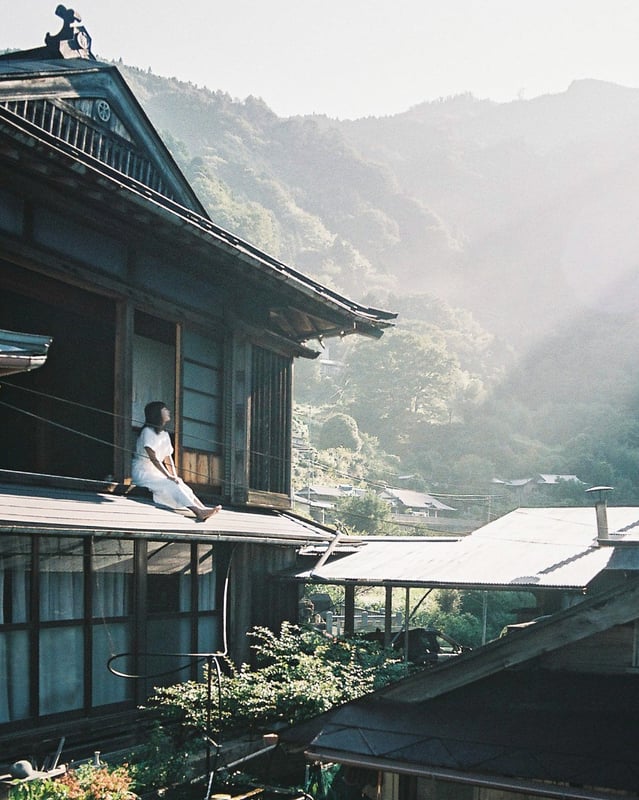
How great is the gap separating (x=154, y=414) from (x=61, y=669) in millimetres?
3374

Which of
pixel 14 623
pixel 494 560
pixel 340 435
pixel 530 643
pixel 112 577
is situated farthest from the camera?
pixel 340 435

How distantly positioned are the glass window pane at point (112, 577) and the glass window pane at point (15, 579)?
109 cm

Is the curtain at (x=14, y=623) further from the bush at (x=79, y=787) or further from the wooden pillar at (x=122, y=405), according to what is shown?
the wooden pillar at (x=122, y=405)

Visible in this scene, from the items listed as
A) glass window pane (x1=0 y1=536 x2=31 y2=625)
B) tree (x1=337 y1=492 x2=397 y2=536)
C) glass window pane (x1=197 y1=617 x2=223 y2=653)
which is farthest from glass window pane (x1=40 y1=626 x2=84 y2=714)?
tree (x1=337 y1=492 x2=397 y2=536)

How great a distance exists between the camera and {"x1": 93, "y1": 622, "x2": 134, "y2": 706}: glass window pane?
11.7 meters

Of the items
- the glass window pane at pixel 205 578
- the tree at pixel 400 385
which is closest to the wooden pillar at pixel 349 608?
the glass window pane at pixel 205 578

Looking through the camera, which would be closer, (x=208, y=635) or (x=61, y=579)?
(x=61, y=579)

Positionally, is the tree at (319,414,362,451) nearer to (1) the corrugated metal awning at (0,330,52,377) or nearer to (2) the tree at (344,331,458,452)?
(2) the tree at (344,331,458,452)

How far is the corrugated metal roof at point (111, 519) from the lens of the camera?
976cm

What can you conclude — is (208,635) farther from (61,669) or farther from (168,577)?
(61,669)

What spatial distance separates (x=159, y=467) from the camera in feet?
41.7

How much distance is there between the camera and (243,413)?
1502 cm

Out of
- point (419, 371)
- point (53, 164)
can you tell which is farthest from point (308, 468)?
point (53, 164)

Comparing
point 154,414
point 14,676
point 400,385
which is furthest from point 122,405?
point 400,385
